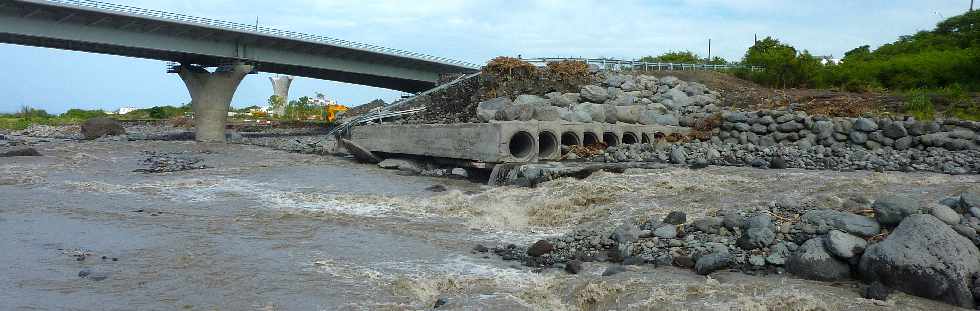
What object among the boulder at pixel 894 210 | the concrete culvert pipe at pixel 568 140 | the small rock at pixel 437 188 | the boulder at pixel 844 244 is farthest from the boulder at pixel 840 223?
the concrete culvert pipe at pixel 568 140

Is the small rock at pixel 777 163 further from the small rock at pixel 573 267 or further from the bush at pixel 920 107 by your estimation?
the small rock at pixel 573 267

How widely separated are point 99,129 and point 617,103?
99.2 feet

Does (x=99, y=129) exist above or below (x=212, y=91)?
below

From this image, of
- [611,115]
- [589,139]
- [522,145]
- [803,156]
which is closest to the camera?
[803,156]

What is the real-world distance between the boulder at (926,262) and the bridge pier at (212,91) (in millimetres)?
36671

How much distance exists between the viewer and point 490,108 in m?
22.8

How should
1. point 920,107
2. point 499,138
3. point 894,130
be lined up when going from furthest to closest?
point 920,107 → point 499,138 → point 894,130

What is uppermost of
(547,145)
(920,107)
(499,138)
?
(920,107)

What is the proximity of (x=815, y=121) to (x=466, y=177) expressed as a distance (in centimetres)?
1060

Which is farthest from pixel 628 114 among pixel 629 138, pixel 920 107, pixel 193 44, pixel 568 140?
pixel 193 44

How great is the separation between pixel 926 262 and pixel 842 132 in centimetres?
1360

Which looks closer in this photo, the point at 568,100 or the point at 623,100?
the point at 568,100

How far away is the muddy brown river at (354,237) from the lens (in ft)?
25.6

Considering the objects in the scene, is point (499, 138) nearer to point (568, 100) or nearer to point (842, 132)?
point (568, 100)
